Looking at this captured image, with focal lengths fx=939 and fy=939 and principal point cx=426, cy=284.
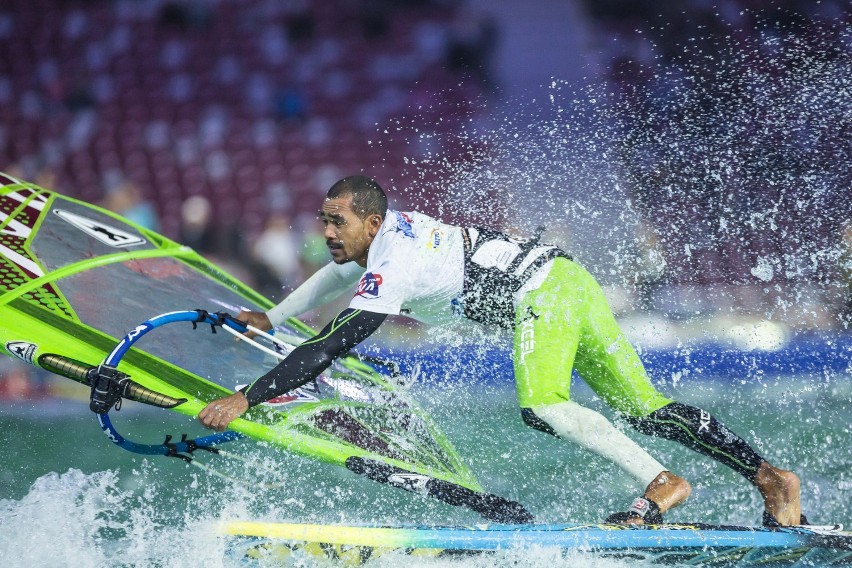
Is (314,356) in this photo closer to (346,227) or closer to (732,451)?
(346,227)

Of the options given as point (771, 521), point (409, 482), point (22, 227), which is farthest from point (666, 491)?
Result: point (22, 227)

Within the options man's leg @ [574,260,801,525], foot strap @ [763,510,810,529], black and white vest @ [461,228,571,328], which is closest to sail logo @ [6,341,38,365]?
black and white vest @ [461,228,571,328]

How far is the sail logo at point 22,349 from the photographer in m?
3.93

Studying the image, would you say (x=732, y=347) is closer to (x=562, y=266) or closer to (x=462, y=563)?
(x=562, y=266)

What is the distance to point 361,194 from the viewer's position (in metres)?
4.02

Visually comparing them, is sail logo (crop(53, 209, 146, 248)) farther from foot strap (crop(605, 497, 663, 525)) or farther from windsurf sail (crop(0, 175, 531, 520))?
foot strap (crop(605, 497, 663, 525))

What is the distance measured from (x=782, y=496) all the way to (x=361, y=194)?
213cm

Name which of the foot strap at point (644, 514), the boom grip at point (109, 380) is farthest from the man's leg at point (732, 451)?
the boom grip at point (109, 380)

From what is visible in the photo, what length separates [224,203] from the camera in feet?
28.5

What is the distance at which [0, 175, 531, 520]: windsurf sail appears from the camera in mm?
3941

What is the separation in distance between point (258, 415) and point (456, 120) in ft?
16.3

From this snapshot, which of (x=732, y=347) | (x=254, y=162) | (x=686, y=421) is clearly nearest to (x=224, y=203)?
(x=254, y=162)

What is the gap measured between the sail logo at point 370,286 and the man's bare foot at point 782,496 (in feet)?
5.77

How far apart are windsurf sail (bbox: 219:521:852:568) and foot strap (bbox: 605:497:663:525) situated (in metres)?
0.08
